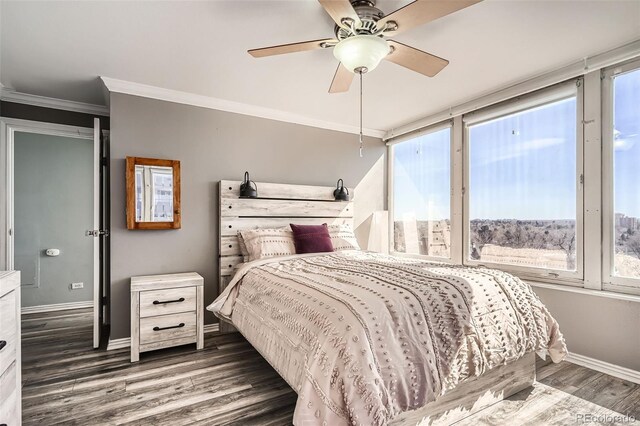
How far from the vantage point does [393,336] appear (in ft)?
4.90

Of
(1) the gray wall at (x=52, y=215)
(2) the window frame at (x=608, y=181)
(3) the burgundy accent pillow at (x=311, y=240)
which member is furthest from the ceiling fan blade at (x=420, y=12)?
(1) the gray wall at (x=52, y=215)

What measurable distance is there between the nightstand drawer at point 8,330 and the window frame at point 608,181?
385 cm

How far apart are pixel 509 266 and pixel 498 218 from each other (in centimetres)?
50

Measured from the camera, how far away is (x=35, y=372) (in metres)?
2.48

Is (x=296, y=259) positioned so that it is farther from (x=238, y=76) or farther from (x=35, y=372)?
(x=35, y=372)

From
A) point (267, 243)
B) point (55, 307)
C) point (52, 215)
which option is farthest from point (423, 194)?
point (55, 307)

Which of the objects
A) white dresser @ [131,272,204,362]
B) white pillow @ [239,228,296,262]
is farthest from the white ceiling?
white dresser @ [131,272,204,362]

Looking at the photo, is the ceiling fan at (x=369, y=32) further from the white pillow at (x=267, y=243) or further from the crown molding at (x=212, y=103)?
the white pillow at (x=267, y=243)

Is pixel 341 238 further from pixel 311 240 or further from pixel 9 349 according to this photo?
pixel 9 349

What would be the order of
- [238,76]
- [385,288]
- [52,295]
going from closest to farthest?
[385,288] < [238,76] < [52,295]

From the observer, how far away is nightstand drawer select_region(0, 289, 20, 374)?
1.34 metres

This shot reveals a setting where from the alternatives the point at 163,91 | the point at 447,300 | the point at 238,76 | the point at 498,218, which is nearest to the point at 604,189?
the point at 498,218

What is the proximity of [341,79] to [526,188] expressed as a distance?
2136 mm

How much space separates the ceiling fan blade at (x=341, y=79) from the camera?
2281mm
